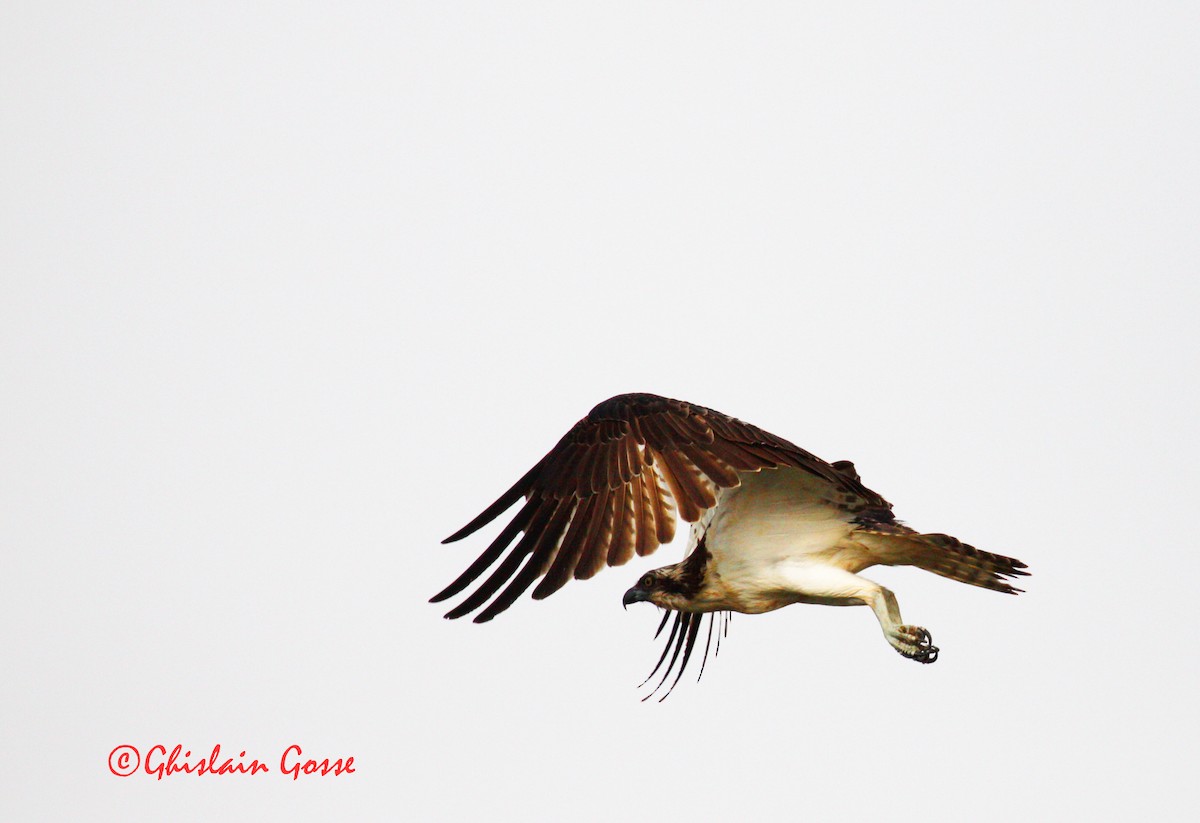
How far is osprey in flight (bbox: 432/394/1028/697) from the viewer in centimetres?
1090

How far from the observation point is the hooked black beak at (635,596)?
1305 cm

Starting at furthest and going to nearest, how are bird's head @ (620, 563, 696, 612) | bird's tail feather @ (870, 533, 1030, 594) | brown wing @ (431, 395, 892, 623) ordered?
bird's head @ (620, 563, 696, 612) < bird's tail feather @ (870, 533, 1030, 594) < brown wing @ (431, 395, 892, 623)

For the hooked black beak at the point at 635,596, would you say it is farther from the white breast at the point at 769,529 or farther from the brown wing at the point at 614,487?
the brown wing at the point at 614,487

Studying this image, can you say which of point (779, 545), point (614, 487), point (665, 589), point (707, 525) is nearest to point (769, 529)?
point (779, 545)

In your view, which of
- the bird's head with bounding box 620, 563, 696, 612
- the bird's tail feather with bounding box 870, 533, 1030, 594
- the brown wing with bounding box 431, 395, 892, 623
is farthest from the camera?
the bird's head with bounding box 620, 563, 696, 612

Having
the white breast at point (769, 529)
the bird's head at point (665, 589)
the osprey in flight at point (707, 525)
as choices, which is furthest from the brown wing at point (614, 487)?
the bird's head at point (665, 589)

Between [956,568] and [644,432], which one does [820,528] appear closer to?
[956,568]

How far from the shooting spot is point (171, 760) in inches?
581

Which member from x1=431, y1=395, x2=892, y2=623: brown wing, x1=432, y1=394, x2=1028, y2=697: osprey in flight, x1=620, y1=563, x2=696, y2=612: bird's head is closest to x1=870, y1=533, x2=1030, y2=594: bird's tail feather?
x1=432, y1=394, x2=1028, y2=697: osprey in flight

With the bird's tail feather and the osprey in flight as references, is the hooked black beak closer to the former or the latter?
the osprey in flight

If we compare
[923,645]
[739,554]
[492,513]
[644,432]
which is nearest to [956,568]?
[923,645]

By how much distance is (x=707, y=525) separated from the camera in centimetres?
1273

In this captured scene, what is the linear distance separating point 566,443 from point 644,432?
1.94ft

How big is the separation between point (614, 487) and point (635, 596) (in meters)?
2.12
